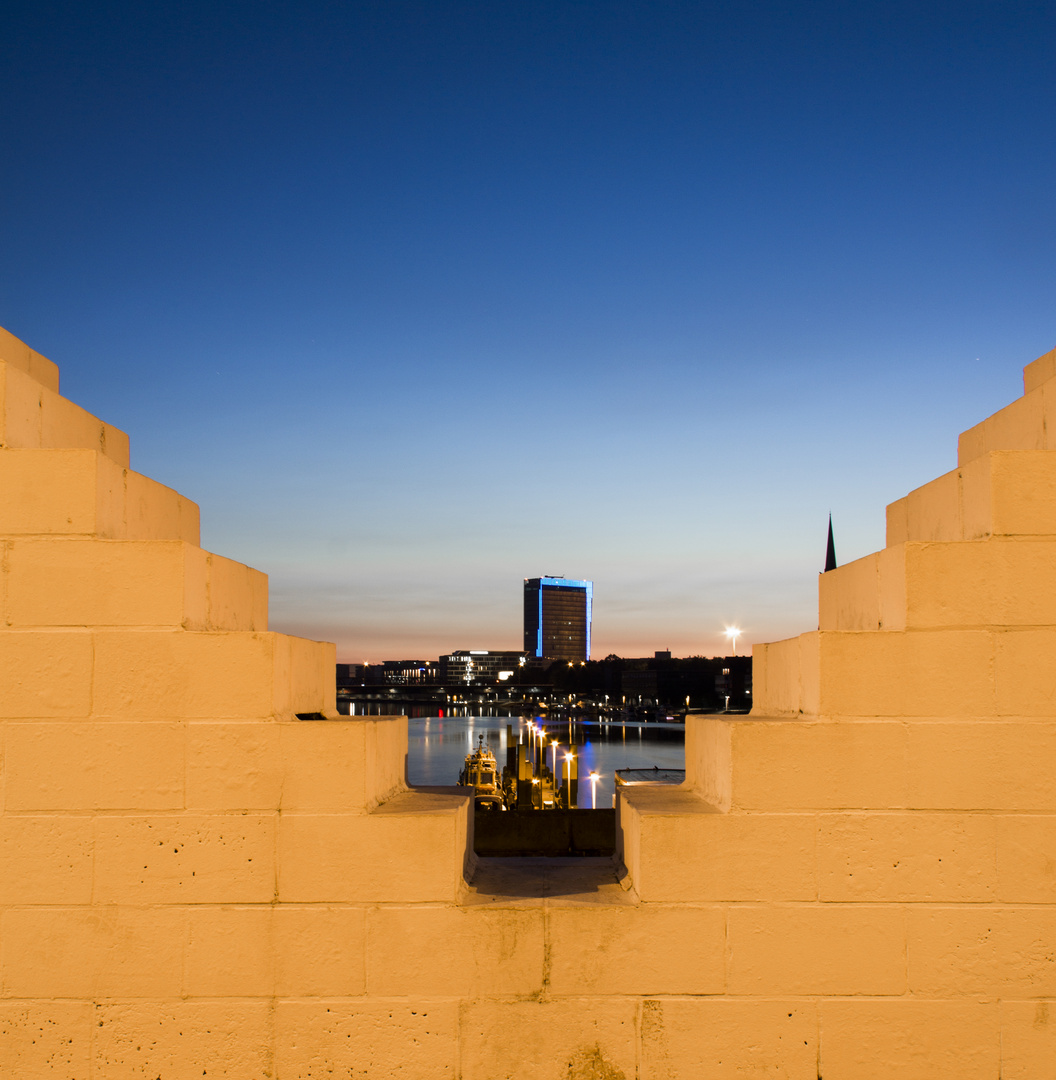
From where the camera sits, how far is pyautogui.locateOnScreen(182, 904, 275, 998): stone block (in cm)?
399

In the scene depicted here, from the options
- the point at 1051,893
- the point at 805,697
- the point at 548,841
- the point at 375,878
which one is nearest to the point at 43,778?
the point at 375,878

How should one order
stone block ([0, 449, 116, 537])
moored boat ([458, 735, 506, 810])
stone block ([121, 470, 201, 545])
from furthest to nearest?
moored boat ([458, 735, 506, 810]) < stone block ([121, 470, 201, 545]) < stone block ([0, 449, 116, 537])

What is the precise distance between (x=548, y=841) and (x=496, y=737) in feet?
412

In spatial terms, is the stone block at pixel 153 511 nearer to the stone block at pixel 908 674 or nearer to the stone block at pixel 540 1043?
the stone block at pixel 540 1043

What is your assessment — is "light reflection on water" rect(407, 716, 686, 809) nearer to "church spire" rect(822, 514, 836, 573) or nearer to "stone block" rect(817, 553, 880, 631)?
"church spire" rect(822, 514, 836, 573)

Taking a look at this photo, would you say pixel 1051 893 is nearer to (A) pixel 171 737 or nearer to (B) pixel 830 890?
(B) pixel 830 890

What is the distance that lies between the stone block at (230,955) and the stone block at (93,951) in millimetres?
71

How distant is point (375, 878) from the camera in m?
4.04

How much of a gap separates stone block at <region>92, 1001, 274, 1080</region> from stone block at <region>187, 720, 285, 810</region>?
988mm

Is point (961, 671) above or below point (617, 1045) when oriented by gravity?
above

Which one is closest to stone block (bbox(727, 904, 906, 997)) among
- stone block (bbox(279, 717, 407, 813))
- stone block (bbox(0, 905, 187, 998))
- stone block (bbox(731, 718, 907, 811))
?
stone block (bbox(731, 718, 907, 811))

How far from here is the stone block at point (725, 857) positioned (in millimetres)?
4027

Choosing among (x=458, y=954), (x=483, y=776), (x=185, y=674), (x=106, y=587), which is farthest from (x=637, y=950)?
(x=483, y=776)

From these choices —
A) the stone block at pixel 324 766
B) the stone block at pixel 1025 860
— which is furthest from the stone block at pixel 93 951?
the stone block at pixel 1025 860
